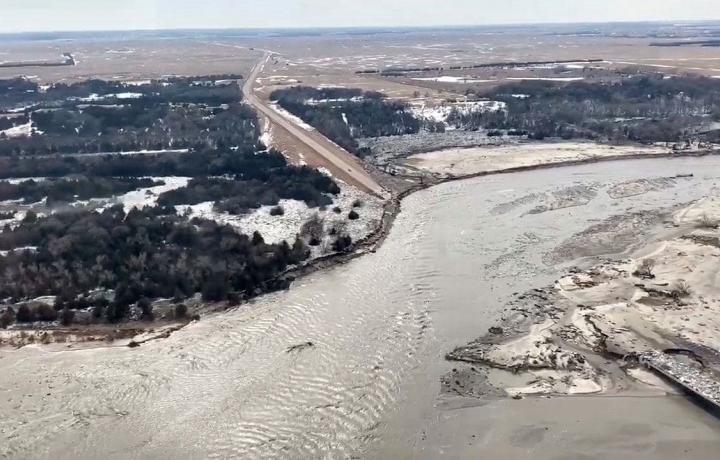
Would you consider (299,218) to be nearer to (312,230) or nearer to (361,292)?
(312,230)

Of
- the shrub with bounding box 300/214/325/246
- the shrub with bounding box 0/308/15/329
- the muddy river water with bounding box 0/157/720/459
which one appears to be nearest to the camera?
the muddy river water with bounding box 0/157/720/459

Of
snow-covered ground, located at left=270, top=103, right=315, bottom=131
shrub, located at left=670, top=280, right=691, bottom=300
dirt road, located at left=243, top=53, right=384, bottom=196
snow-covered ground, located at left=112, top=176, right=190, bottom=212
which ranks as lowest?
shrub, located at left=670, top=280, right=691, bottom=300

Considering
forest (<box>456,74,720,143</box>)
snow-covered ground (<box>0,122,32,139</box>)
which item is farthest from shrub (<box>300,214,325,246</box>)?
snow-covered ground (<box>0,122,32,139</box>)

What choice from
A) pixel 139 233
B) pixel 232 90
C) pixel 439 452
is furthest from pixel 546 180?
pixel 232 90

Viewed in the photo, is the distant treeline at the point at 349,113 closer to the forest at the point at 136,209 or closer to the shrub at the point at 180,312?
the forest at the point at 136,209

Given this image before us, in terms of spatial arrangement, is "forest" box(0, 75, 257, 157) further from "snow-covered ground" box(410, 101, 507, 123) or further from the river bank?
the river bank

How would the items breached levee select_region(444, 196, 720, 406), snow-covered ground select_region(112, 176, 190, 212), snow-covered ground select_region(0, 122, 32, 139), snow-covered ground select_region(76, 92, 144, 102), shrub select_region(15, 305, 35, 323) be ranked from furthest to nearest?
snow-covered ground select_region(76, 92, 144, 102)
snow-covered ground select_region(0, 122, 32, 139)
snow-covered ground select_region(112, 176, 190, 212)
shrub select_region(15, 305, 35, 323)
breached levee select_region(444, 196, 720, 406)

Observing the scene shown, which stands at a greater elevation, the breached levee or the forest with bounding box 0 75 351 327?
the forest with bounding box 0 75 351 327
